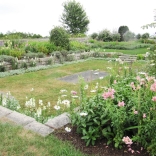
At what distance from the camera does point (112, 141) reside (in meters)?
2.40

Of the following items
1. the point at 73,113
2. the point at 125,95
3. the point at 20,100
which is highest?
the point at 125,95

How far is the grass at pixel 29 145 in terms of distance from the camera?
2.29 metres

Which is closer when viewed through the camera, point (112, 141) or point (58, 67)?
point (112, 141)

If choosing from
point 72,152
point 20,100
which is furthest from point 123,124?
point 20,100

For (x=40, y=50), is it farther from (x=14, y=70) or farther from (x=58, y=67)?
(x=14, y=70)

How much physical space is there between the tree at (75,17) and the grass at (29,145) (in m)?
30.3

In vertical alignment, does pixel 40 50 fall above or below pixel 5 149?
above

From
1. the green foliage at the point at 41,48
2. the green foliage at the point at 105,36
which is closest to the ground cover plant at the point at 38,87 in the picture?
the green foliage at the point at 41,48

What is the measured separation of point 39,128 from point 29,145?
38 centimetres

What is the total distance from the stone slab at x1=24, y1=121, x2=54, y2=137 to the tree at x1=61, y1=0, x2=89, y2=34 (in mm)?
30023

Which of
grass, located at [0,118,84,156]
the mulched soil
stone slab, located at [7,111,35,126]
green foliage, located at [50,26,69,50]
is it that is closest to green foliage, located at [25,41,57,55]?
green foliage, located at [50,26,69,50]

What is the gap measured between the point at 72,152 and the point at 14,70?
21.8ft

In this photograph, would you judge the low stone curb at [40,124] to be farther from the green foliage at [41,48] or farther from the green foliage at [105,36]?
the green foliage at [105,36]

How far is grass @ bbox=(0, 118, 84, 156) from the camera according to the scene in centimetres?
229
